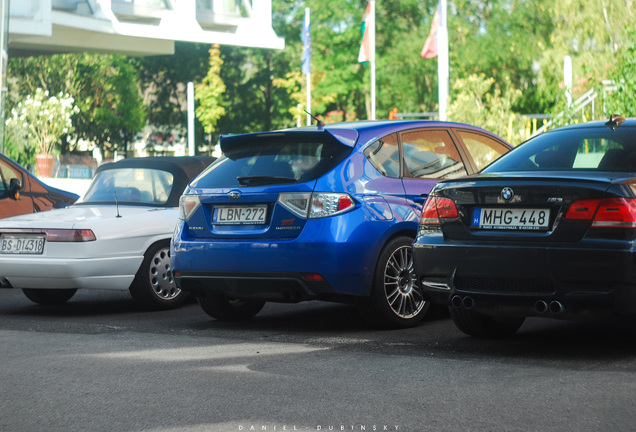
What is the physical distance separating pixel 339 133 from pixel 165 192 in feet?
9.25

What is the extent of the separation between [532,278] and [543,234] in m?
0.27

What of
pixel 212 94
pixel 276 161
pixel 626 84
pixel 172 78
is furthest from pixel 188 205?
pixel 172 78

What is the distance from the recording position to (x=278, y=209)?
Result: 7.88 meters

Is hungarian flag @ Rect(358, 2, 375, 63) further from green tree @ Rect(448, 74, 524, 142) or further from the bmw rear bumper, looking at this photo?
the bmw rear bumper

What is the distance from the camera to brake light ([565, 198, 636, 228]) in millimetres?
6273

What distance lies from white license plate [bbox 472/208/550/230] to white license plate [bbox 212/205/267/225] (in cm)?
178

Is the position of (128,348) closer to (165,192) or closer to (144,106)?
(165,192)

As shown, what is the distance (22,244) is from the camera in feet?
31.2

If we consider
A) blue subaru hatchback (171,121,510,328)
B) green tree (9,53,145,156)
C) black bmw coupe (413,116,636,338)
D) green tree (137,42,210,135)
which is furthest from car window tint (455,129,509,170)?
green tree (137,42,210,135)

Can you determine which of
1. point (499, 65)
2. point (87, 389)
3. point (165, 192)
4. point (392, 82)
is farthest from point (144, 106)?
point (87, 389)

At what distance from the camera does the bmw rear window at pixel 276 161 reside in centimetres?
802

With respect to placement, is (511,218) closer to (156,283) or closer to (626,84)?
(156,283)

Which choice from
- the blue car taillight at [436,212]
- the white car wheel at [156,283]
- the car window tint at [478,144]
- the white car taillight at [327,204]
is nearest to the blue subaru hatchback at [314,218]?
the white car taillight at [327,204]

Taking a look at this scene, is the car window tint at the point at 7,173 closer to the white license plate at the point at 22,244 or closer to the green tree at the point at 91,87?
the white license plate at the point at 22,244
